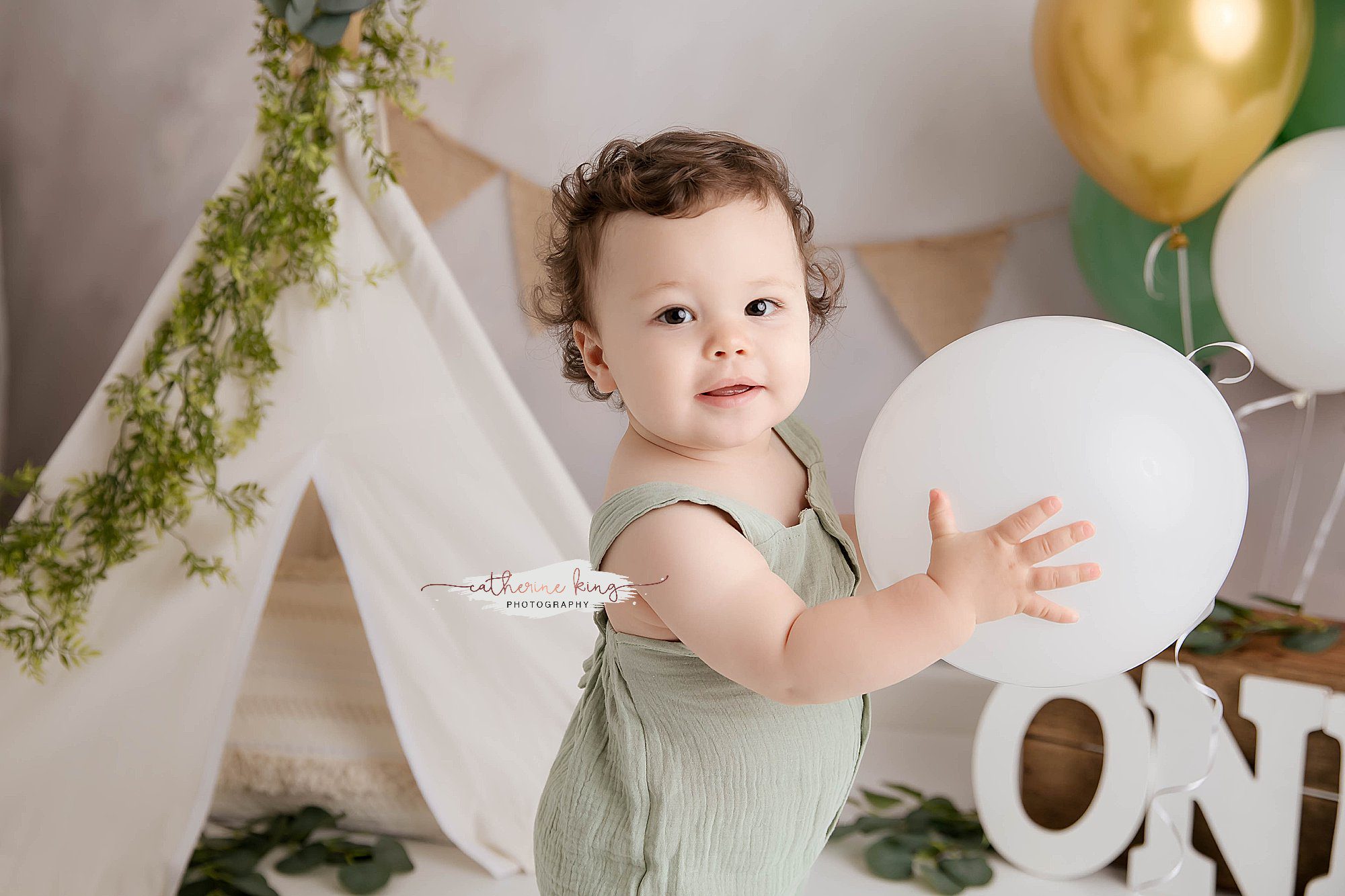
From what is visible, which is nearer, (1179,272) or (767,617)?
(767,617)

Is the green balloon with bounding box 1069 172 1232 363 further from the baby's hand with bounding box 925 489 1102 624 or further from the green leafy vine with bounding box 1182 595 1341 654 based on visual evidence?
Result: the baby's hand with bounding box 925 489 1102 624

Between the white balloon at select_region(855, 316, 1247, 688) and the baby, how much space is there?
0.09 ft

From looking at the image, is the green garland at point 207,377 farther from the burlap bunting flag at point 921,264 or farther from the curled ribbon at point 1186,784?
the curled ribbon at point 1186,784

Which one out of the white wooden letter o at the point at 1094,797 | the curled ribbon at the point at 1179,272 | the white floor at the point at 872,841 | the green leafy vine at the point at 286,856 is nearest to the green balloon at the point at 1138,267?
the curled ribbon at the point at 1179,272

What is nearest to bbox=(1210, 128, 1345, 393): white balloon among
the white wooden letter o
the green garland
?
the white wooden letter o

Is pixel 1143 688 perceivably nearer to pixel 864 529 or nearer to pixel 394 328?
pixel 864 529

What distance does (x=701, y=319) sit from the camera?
2.54 ft

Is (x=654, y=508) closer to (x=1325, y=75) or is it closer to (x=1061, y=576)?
(x=1061, y=576)

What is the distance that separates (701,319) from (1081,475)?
30 cm

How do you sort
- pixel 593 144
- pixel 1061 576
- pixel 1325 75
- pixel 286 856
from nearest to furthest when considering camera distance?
pixel 1061 576 < pixel 1325 75 < pixel 286 856 < pixel 593 144

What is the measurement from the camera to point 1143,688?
157cm

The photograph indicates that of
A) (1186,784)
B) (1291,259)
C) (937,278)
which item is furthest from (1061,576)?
(937,278)

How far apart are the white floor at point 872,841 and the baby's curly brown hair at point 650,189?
0.99m

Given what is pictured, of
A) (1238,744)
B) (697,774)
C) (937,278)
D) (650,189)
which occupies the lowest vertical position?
(697,774)
